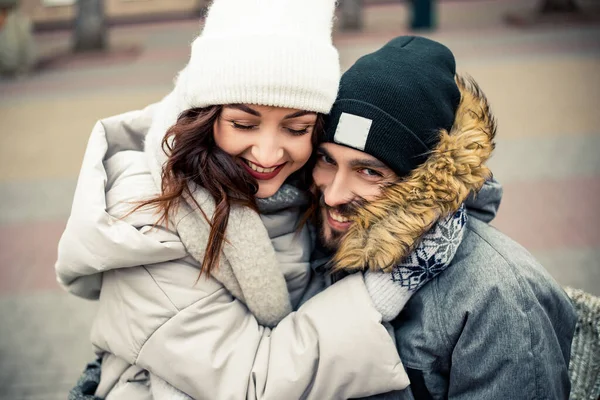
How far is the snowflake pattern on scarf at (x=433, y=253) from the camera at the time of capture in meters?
2.08

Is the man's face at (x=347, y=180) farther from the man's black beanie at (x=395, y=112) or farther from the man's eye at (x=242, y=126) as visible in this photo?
the man's eye at (x=242, y=126)

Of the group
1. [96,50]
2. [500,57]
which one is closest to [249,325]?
[500,57]

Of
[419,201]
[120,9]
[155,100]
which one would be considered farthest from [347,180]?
[120,9]

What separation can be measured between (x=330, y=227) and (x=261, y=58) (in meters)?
0.68

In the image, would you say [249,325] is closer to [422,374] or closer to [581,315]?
[422,374]

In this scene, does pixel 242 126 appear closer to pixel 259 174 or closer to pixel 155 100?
pixel 259 174

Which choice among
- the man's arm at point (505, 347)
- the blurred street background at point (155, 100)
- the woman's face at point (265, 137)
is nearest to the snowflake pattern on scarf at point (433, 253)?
the man's arm at point (505, 347)

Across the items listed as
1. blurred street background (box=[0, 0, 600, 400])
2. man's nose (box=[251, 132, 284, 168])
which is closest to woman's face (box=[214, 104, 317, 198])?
man's nose (box=[251, 132, 284, 168])

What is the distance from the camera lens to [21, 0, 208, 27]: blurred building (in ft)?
59.3

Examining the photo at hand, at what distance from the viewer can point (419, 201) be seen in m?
2.06

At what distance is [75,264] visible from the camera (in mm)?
2086

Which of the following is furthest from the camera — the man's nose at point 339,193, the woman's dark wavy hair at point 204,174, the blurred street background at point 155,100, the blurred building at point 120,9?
the blurred building at point 120,9

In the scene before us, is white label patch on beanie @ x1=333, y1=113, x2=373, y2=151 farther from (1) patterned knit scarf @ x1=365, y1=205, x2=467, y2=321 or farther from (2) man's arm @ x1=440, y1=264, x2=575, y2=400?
(2) man's arm @ x1=440, y1=264, x2=575, y2=400

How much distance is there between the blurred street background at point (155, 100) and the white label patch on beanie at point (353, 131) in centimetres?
240
